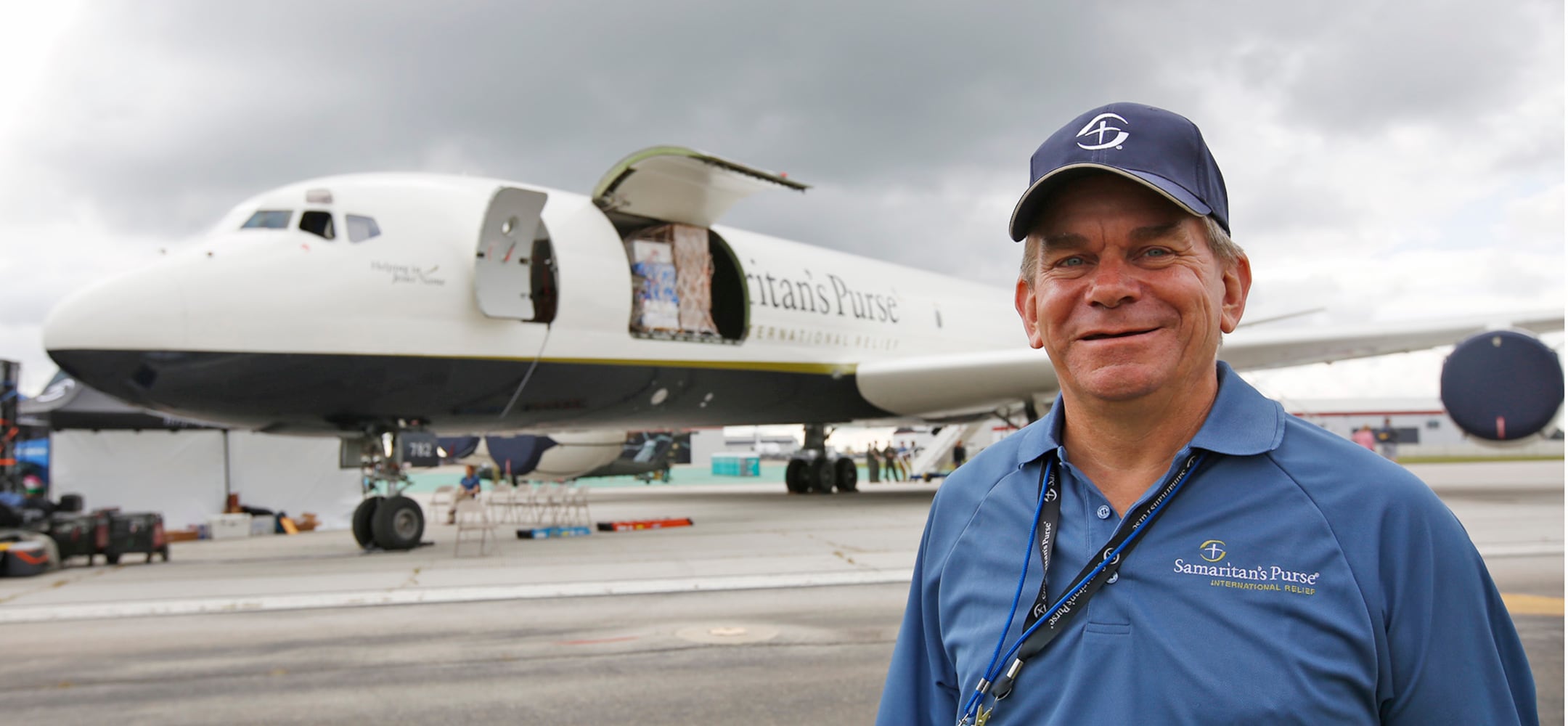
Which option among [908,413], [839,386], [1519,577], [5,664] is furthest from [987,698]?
[908,413]

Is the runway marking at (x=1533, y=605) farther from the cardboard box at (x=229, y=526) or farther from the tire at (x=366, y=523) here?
the cardboard box at (x=229, y=526)

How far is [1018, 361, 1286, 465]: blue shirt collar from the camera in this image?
3.86 feet

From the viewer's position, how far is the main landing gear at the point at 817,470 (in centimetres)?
1784

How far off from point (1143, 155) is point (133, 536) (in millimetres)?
10918

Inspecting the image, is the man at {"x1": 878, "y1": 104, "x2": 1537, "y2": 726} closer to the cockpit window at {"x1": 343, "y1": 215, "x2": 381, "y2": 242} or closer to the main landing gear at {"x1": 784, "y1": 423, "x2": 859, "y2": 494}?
the cockpit window at {"x1": 343, "y1": 215, "x2": 381, "y2": 242}

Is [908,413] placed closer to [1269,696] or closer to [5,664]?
[5,664]

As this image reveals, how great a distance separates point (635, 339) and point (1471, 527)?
8.64 metres

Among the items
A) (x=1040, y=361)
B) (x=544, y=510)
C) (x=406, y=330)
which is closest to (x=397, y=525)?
(x=406, y=330)

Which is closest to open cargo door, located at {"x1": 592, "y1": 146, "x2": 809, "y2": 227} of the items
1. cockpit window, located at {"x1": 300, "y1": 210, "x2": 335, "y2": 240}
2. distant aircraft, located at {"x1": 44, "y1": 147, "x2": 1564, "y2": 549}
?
distant aircraft, located at {"x1": 44, "y1": 147, "x2": 1564, "y2": 549}

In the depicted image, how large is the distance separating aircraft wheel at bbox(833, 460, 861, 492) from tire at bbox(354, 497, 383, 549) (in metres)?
9.94

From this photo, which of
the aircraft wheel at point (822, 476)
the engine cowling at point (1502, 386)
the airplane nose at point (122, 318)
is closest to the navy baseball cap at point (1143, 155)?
the airplane nose at point (122, 318)

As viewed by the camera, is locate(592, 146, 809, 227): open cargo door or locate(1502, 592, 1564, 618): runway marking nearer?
locate(1502, 592, 1564, 618): runway marking

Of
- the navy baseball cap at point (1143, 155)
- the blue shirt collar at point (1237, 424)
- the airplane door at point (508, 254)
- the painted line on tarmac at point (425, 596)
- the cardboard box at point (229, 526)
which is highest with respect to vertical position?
the airplane door at point (508, 254)

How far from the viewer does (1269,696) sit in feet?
3.45
